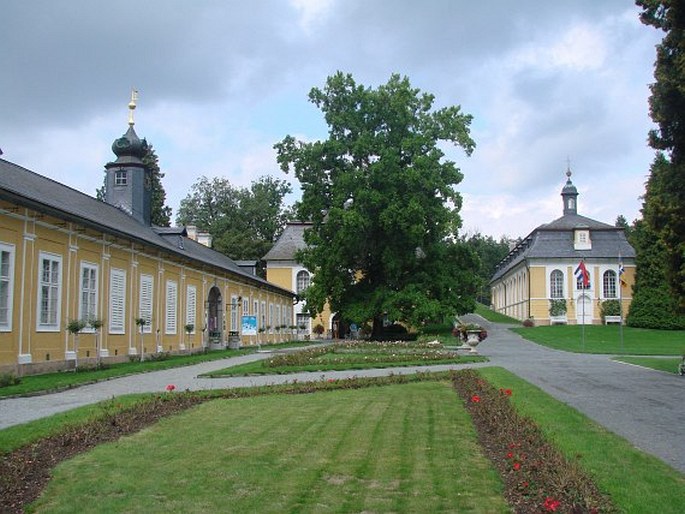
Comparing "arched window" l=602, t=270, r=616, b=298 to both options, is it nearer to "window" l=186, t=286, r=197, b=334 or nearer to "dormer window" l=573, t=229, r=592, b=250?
"dormer window" l=573, t=229, r=592, b=250

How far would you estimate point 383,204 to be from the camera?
42188 millimetres

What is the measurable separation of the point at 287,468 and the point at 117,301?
854 inches

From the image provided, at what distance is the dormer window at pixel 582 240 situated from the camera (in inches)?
2549

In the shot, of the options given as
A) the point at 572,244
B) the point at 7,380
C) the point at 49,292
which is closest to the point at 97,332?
the point at 49,292

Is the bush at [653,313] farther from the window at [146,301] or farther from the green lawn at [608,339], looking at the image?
the window at [146,301]

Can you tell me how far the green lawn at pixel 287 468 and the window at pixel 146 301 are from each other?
1920cm

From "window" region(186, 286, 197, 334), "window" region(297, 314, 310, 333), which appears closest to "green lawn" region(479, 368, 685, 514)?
"window" region(186, 286, 197, 334)

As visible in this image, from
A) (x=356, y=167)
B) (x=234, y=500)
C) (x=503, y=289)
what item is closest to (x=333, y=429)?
(x=234, y=500)

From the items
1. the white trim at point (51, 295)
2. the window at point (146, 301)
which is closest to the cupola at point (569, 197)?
the window at point (146, 301)

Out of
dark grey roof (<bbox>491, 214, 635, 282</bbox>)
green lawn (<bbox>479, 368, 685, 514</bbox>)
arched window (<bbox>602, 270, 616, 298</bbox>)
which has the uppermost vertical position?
dark grey roof (<bbox>491, 214, 635, 282</bbox>)

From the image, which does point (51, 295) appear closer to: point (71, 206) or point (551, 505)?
point (71, 206)

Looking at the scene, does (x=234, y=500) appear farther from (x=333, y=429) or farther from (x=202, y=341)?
(x=202, y=341)

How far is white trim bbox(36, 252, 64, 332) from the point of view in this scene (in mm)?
21562

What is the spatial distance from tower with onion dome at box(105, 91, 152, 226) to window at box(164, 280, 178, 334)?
19.0ft
